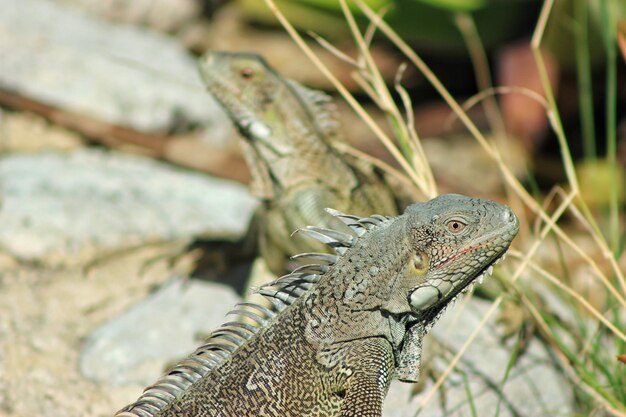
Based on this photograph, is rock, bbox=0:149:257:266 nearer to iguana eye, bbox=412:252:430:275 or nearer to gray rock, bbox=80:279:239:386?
gray rock, bbox=80:279:239:386

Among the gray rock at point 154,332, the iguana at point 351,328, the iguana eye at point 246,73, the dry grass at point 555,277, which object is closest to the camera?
the iguana at point 351,328

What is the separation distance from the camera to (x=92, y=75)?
6414 millimetres

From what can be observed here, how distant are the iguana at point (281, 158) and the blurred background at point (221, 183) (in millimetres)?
383

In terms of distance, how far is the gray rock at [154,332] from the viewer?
Result: 4.03m

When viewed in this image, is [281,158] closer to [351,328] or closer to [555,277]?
[555,277]

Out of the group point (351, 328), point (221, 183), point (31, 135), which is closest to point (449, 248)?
point (351, 328)

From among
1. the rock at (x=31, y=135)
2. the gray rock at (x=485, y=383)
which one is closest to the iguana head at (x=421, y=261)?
the gray rock at (x=485, y=383)

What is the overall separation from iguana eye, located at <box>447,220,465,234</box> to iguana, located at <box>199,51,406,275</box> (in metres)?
1.49

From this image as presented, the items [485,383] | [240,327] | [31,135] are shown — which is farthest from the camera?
[31,135]

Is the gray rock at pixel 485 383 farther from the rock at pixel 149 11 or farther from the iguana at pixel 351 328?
the rock at pixel 149 11

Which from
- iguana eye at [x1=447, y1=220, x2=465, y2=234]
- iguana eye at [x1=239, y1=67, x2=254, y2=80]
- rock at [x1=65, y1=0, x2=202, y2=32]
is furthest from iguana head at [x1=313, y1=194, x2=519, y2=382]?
rock at [x1=65, y1=0, x2=202, y2=32]

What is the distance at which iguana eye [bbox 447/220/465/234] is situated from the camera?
2830 millimetres

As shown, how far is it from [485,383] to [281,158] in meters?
1.53

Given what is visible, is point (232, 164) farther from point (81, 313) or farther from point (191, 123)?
point (81, 313)
